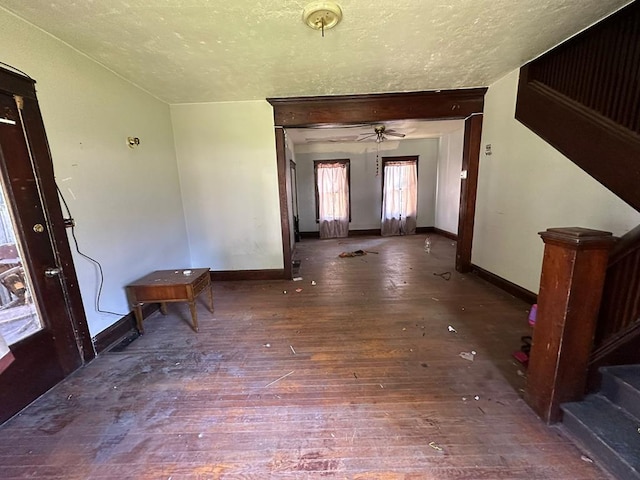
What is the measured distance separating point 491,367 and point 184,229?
12.6 ft

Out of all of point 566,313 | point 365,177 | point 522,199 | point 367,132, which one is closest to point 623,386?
point 566,313

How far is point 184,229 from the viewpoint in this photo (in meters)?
3.68

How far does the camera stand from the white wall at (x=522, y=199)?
2115 millimetres

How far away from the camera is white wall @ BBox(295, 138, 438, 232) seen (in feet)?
22.1

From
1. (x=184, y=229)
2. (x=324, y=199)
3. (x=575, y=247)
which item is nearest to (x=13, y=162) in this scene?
(x=184, y=229)

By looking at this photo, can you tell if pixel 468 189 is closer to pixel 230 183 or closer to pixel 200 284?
pixel 230 183

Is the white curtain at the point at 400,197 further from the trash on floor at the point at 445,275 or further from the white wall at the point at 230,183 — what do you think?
the white wall at the point at 230,183

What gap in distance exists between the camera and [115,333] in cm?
234

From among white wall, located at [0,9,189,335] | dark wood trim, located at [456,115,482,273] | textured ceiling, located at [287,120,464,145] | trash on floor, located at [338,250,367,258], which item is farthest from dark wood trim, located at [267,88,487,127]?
trash on floor, located at [338,250,367,258]

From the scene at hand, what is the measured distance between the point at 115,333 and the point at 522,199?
171 inches

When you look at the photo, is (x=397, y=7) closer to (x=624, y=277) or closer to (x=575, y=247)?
(x=575, y=247)

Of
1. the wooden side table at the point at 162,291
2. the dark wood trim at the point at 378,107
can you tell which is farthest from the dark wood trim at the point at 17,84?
the dark wood trim at the point at 378,107

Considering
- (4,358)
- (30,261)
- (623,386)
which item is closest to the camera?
(4,358)

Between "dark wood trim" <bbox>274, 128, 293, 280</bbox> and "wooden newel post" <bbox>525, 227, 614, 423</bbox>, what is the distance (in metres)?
2.88
